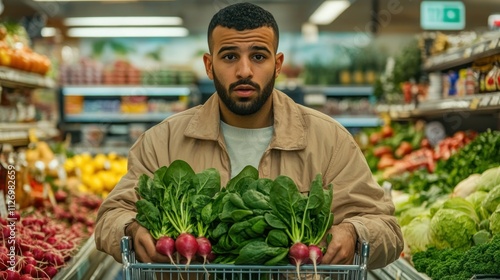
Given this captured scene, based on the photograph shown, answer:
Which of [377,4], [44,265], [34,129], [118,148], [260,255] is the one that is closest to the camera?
[260,255]

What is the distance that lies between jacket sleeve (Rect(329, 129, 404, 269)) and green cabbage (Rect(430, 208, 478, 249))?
0.93m

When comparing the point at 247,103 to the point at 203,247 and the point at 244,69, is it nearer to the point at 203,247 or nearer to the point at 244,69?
the point at 244,69

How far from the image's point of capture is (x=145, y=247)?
201 cm

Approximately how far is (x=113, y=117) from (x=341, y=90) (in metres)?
3.72

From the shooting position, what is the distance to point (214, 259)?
6.56 feet

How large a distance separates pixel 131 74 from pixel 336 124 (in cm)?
900

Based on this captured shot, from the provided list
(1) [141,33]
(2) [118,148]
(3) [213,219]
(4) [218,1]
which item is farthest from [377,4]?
(3) [213,219]

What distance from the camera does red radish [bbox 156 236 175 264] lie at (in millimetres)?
1922

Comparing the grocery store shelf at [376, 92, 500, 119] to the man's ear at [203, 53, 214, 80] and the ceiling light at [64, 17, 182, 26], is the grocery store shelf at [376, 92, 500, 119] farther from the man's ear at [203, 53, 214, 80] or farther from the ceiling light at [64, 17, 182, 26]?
the ceiling light at [64, 17, 182, 26]

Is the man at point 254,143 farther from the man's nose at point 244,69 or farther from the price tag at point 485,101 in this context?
the price tag at point 485,101

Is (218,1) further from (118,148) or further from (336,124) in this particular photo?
(336,124)

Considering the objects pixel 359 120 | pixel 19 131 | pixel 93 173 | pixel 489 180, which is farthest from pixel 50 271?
pixel 359 120

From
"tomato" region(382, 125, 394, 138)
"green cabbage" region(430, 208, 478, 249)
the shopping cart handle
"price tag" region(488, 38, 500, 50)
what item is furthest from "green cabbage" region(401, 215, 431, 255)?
"tomato" region(382, 125, 394, 138)

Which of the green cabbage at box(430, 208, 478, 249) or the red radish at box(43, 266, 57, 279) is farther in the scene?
the green cabbage at box(430, 208, 478, 249)
